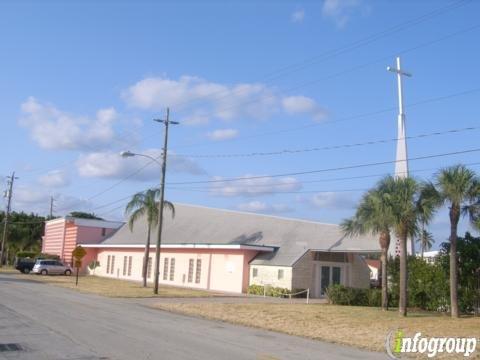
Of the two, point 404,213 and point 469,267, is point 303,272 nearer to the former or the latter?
point 469,267

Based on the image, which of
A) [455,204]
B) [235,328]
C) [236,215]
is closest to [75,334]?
[235,328]

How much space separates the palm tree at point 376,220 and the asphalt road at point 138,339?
8.31 metres

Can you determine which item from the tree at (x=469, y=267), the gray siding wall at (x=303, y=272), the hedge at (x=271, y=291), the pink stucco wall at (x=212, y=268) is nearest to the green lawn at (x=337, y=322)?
the tree at (x=469, y=267)

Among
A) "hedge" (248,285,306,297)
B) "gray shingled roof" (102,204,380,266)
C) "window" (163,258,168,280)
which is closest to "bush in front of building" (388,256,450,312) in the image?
"gray shingled roof" (102,204,380,266)

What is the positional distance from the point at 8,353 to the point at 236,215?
39042 mm

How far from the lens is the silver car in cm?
6019

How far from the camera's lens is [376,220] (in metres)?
25.3

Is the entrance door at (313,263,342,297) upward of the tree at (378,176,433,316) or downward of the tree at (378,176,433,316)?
downward

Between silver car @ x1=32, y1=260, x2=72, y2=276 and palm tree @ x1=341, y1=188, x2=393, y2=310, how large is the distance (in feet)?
131

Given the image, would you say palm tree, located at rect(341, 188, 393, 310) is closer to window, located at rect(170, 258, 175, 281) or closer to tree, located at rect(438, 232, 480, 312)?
tree, located at rect(438, 232, 480, 312)

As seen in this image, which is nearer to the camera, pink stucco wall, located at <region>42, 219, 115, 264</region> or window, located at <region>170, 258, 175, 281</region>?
window, located at <region>170, 258, 175, 281</region>

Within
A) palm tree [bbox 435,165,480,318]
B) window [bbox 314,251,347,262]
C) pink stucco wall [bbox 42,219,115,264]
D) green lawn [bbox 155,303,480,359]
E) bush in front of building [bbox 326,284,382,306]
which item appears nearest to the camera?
green lawn [bbox 155,303,480,359]

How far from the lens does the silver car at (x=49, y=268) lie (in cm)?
6019

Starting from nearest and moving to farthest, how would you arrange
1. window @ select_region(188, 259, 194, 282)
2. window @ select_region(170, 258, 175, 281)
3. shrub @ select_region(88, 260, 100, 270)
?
1. window @ select_region(188, 259, 194, 282)
2. window @ select_region(170, 258, 175, 281)
3. shrub @ select_region(88, 260, 100, 270)
